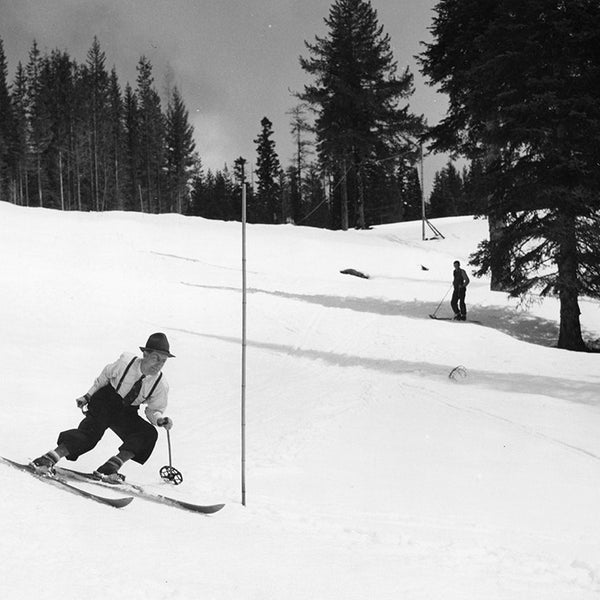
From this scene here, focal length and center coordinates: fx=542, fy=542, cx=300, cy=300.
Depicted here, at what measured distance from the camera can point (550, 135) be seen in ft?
44.2

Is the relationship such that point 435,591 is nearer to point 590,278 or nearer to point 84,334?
point 84,334

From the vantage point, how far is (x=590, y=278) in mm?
14367

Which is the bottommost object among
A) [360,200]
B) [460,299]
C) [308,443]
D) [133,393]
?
[308,443]

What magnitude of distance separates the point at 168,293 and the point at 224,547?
14490 millimetres

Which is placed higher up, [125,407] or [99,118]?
[99,118]

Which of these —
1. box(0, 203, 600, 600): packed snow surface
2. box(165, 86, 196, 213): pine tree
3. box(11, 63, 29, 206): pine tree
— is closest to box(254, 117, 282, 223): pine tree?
box(165, 86, 196, 213): pine tree

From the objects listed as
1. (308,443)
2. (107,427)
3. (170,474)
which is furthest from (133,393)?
(308,443)

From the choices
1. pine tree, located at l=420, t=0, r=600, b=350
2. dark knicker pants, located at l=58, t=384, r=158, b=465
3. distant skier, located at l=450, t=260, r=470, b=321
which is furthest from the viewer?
distant skier, located at l=450, t=260, r=470, b=321

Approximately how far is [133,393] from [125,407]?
191 mm

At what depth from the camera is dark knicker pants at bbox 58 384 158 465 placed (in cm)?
533

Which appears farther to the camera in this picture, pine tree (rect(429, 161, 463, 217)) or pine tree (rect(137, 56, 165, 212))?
pine tree (rect(429, 161, 463, 217))

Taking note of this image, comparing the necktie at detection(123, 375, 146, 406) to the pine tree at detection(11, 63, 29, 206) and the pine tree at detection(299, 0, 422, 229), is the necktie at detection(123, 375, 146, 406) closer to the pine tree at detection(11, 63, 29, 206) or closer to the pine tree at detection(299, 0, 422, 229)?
the pine tree at detection(299, 0, 422, 229)

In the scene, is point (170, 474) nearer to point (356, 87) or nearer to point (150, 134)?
point (356, 87)

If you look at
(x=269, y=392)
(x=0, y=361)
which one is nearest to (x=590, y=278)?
(x=269, y=392)
